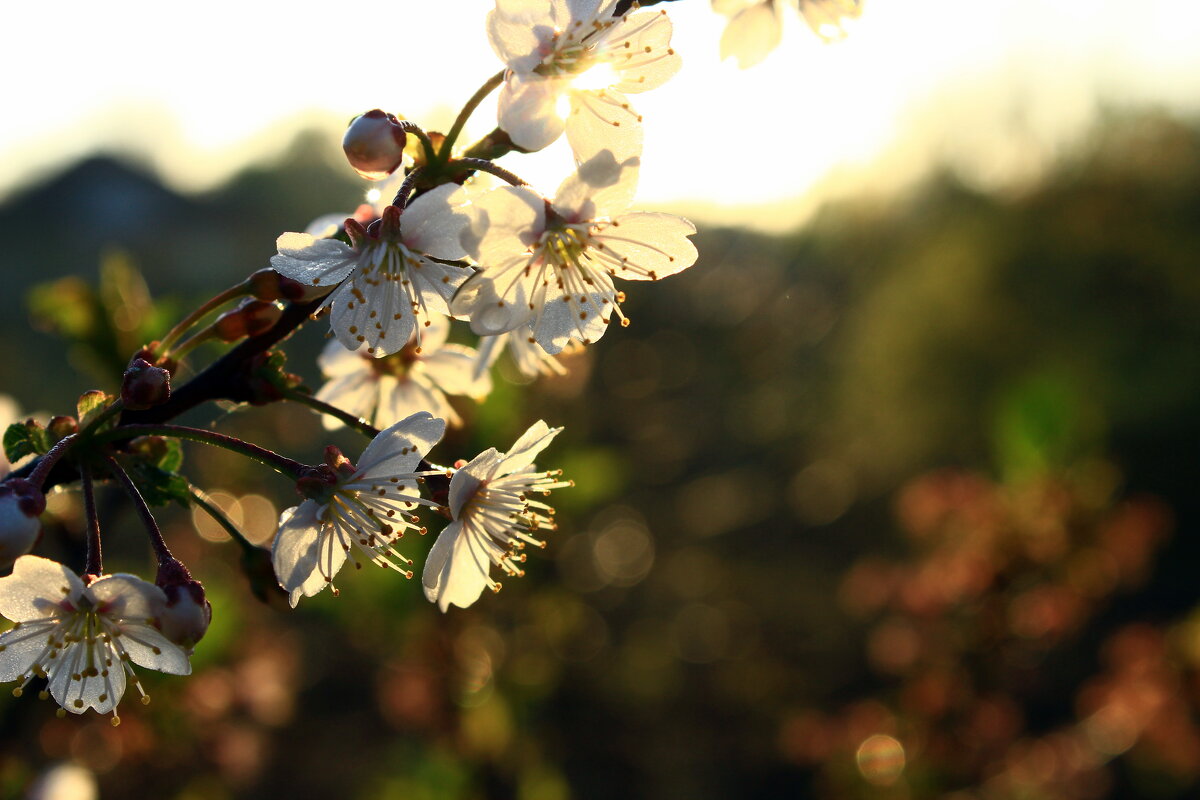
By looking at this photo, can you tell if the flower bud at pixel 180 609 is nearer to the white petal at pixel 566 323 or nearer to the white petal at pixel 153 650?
the white petal at pixel 153 650

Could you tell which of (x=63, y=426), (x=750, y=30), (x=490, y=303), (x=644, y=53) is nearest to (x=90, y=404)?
(x=63, y=426)

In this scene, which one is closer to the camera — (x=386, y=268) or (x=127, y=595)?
(x=127, y=595)

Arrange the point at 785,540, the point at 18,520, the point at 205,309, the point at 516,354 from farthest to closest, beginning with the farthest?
1. the point at 785,540
2. the point at 516,354
3. the point at 205,309
4. the point at 18,520

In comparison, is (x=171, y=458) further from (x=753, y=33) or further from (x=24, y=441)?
(x=753, y=33)

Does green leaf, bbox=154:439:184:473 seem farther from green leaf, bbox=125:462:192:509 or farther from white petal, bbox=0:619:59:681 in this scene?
white petal, bbox=0:619:59:681

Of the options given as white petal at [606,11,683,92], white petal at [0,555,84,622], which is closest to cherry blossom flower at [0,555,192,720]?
white petal at [0,555,84,622]

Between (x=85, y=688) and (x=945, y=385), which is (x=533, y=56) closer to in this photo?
(x=85, y=688)

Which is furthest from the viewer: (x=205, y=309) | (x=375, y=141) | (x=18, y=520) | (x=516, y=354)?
(x=516, y=354)
